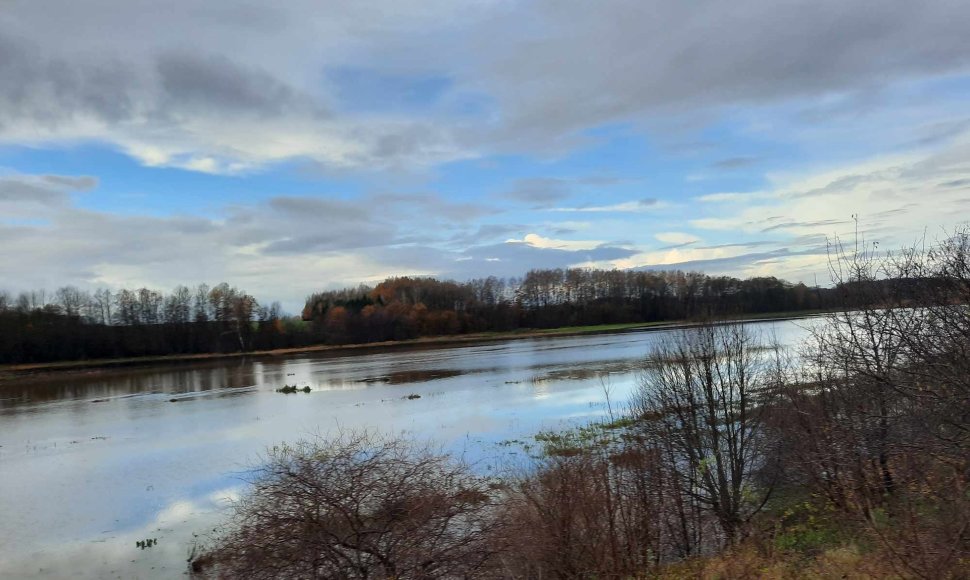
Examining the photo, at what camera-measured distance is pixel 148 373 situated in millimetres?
65375

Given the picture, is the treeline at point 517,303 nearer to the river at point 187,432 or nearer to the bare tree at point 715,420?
the river at point 187,432

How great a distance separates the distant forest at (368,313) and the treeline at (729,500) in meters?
59.4

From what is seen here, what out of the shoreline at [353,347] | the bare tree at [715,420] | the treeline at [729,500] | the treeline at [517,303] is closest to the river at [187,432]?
the treeline at [729,500]

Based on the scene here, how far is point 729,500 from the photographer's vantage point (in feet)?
38.5

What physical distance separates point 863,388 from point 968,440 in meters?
4.23

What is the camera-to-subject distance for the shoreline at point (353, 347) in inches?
2879

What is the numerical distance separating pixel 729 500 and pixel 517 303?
4628 inches

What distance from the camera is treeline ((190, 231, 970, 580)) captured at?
7.00 meters

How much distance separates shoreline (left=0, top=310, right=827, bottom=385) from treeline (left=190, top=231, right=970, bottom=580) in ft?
177

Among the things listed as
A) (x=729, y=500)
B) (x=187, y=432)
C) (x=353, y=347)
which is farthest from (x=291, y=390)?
(x=353, y=347)

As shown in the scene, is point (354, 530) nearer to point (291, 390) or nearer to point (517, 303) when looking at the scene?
point (291, 390)

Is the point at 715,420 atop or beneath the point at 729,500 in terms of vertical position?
atop

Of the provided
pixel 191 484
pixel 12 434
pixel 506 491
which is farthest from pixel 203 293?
pixel 506 491

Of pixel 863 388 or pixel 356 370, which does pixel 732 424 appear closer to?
pixel 863 388
